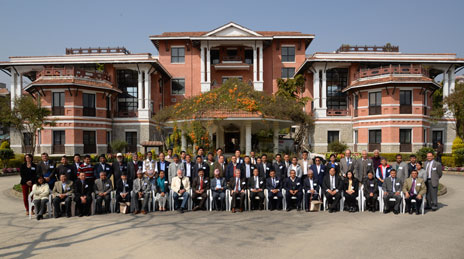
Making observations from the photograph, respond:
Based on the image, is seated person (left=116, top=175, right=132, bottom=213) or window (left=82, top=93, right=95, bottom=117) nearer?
seated person (left=116, top=175, right=132, bottom=213)

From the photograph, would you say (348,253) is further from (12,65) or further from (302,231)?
(12,65)

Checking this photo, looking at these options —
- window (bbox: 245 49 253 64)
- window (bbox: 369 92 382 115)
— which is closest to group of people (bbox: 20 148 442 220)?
window (bbox: 369 92 382 115)

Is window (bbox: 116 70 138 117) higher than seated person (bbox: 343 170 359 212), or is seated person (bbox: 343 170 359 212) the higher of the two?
window (bbox: 116 70 138 117)

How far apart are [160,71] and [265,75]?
41.4ft

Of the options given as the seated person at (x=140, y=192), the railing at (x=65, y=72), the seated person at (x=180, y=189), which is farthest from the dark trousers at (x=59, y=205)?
the railing at (x=65, y=72)

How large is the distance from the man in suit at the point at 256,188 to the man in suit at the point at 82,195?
5.03 meters

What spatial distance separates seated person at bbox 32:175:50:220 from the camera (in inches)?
353

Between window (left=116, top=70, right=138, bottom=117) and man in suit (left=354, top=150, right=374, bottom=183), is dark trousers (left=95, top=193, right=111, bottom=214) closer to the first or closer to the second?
man in suit (left=354, top=150, right=374, bottom=183)

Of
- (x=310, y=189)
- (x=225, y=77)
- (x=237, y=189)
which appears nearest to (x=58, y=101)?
(x=225, y=77)

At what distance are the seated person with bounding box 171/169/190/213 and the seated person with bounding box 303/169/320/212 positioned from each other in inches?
152

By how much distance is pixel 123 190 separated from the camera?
9.84 m

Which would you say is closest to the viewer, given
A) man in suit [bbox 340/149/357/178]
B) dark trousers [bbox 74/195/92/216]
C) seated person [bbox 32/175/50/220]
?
seated person [bbox 32/175/50/220]

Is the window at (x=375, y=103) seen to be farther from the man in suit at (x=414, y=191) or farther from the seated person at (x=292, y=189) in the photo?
the seated person at (x=292, y=189)

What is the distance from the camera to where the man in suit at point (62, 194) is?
905 centimetres
